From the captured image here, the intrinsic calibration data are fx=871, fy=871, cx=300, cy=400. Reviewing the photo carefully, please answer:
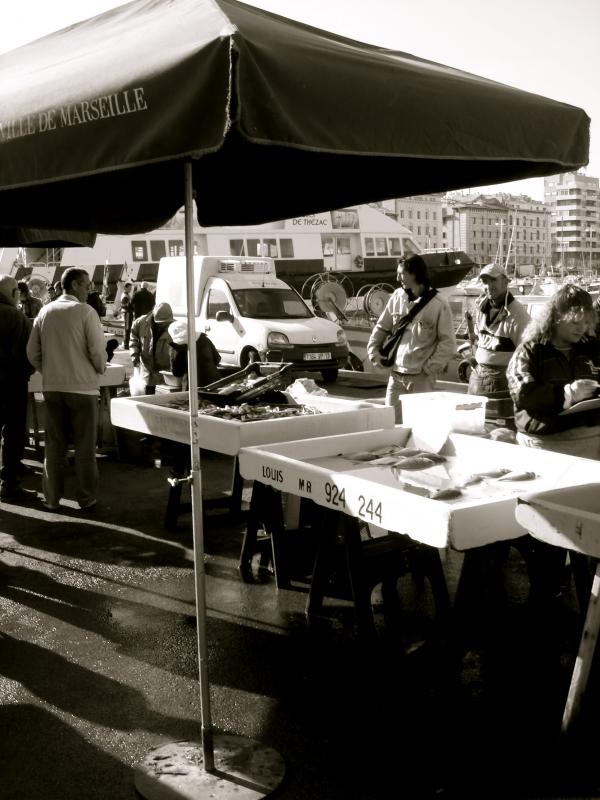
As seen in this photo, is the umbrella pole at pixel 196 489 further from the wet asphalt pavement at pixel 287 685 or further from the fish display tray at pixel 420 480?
the fish display tray at pixel 420 480

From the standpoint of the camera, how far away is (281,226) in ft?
129

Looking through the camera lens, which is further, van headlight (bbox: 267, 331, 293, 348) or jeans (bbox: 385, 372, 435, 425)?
van headlight (bbox: 267, 331, 293, 348)

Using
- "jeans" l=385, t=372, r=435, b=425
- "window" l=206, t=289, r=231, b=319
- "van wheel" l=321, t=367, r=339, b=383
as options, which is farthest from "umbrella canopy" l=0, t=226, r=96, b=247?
"window" l=206, t=289, r=231, b=319

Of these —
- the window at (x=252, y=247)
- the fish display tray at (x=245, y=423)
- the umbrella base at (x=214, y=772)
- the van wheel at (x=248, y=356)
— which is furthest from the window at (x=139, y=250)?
the umbrella base at (x=214, y=772)

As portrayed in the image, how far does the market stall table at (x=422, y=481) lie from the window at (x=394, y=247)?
122ft

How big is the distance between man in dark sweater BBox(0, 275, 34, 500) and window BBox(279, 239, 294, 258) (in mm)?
32076

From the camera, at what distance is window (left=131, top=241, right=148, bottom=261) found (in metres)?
39.7

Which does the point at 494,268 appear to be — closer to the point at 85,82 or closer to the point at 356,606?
the point at 356,606

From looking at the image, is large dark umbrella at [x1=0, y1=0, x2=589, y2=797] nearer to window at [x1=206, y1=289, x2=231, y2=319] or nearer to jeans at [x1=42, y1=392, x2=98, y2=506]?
jeans at [x1=42, y1=392, x2=98, y2=506]

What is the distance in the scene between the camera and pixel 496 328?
23.4 ft

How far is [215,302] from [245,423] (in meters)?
13.3

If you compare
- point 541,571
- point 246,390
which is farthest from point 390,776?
point 246,390

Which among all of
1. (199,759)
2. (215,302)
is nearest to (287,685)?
(199,759)

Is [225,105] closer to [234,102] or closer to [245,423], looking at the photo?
[234,102]
